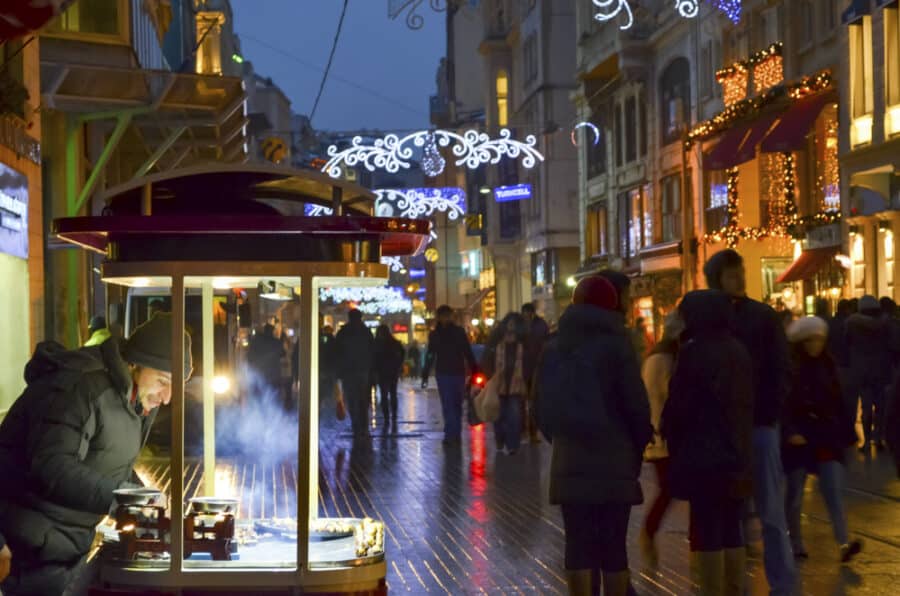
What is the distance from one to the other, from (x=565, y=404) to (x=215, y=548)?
6.08 ft

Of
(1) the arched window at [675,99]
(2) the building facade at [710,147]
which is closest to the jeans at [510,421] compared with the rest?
(2) the building facade at [710,147]

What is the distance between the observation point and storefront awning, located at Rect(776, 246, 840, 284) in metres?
29.8

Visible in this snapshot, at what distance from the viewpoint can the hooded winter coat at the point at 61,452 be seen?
560 centimetres

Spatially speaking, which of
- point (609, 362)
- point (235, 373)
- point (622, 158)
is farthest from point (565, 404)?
point (622, 158)

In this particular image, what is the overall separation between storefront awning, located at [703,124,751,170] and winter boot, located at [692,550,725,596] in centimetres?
2463

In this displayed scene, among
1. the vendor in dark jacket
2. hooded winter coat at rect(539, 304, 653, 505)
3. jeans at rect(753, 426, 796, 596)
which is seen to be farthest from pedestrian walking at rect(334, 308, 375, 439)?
the vendor in dark jacket

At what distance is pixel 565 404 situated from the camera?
7.82 metres

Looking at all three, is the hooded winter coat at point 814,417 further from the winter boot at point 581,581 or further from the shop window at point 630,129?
the shop window at point 630,129

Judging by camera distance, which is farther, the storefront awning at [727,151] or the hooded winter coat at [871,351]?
the storefront awning at [727,151]

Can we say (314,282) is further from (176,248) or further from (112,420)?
(112,420)

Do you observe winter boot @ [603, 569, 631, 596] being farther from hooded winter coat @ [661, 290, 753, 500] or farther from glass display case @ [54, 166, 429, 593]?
glass display case @ [54, 166, 429, 593]

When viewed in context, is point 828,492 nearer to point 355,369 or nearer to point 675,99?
point 355,369

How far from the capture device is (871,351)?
19.3 meters

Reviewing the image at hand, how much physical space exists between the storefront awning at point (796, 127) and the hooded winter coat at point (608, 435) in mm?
22399
